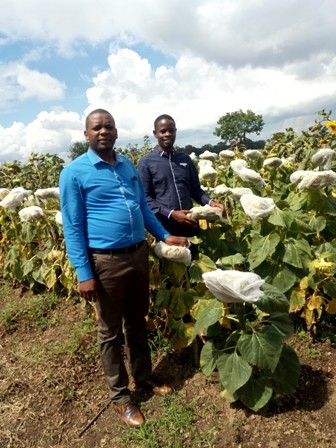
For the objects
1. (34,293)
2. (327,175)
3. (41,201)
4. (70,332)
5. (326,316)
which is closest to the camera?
(327,175)

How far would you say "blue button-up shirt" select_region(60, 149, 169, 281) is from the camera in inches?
83.9

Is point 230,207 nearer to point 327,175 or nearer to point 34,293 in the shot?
point 327,175

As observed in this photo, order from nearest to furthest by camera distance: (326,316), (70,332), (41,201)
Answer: (326,316), (70,332), (41,201)

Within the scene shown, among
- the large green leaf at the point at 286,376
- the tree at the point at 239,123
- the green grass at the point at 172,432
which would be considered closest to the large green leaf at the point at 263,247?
the large green leaf at the point at 286,376

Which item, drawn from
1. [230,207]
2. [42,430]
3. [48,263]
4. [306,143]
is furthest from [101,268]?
[306,143]

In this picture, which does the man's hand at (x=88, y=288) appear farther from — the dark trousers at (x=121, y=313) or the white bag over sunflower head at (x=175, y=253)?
the white bag over sunflower head at (x=175, y=253)

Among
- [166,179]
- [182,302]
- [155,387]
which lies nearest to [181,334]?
[182,302]

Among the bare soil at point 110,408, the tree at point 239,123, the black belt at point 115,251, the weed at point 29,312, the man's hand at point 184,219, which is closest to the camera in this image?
the bare soil at point 110,408

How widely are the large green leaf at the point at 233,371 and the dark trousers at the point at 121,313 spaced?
65cm

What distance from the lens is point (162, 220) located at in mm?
3041

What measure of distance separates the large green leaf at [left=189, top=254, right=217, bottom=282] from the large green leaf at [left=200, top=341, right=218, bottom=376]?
1.42ft

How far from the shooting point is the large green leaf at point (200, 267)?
8.19 feet

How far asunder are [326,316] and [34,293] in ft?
9.89

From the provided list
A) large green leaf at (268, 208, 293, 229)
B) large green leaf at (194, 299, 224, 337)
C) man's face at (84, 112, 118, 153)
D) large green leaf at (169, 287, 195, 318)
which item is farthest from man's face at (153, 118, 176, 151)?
large green leaf at (194, 299, 224, 337)
